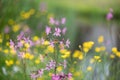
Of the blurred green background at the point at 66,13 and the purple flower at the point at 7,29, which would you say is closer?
the purple flower at the point at 7,29

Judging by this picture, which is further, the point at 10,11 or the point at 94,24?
the point at 94,24

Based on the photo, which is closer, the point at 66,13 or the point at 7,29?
the point at 7,29

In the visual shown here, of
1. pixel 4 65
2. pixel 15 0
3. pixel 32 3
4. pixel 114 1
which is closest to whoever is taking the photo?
pixel 4 65

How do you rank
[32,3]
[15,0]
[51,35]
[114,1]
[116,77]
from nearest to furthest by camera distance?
[51,35], [116,77], [15,0], [32,3], [114,1]

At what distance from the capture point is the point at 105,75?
405 cm

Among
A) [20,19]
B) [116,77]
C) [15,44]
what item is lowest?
[116,77]

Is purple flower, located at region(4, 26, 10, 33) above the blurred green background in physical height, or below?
below

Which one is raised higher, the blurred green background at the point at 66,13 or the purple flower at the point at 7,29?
the blurred green background at the point at 66,13

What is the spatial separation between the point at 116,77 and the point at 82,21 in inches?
238

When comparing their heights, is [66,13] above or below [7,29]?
above

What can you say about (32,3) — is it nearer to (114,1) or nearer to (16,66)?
(16,66)

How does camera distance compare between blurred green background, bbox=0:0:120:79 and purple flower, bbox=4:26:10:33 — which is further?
blurred green background, bbox=0:0:120:79

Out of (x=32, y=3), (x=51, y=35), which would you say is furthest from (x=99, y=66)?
(x=32, y=3)

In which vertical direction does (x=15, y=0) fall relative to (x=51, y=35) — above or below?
above
